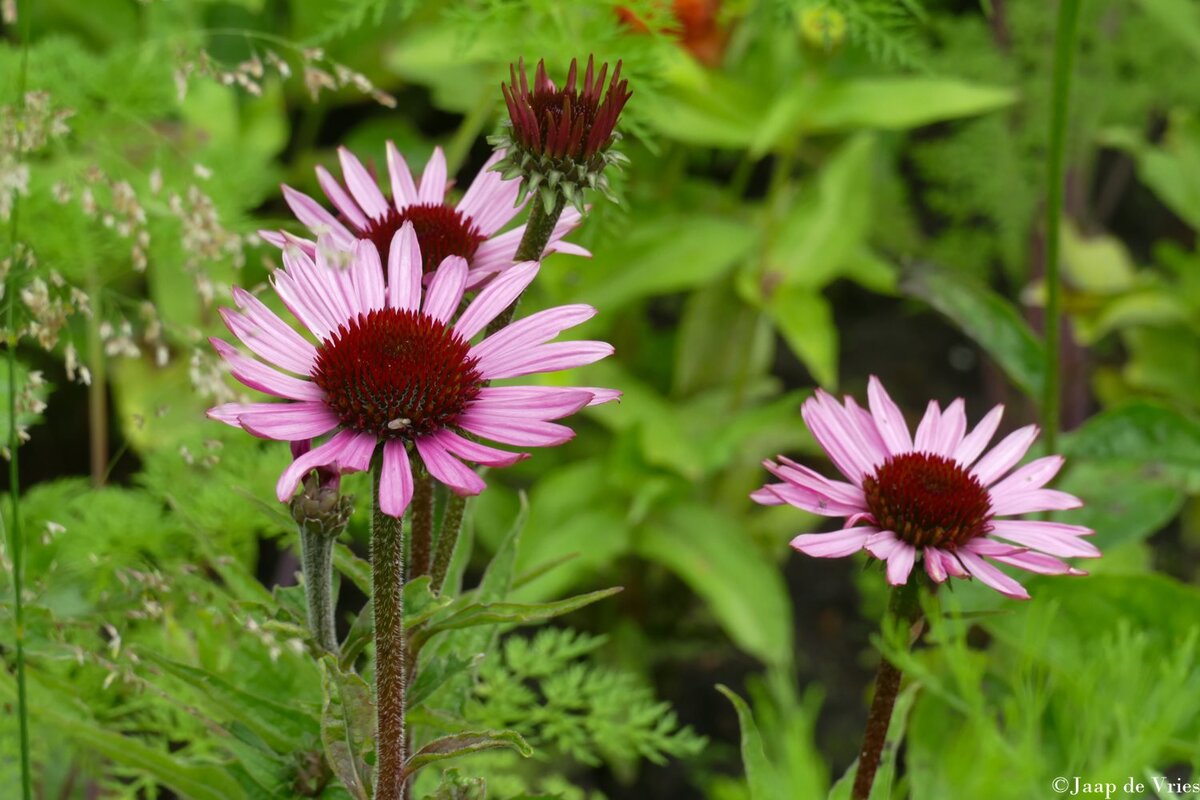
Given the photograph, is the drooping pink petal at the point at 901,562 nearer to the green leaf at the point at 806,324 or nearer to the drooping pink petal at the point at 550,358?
the drooping pink petal at the point at 550,358

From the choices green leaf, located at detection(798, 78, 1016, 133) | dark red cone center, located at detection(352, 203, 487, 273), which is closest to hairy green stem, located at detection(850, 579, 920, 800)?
dark red cone center, located at detection(352, 203, 487, 273)

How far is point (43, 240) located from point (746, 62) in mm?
1002

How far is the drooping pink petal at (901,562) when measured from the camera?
0.53 metres

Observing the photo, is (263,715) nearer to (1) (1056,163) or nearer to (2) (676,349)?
(1) (1056,163)

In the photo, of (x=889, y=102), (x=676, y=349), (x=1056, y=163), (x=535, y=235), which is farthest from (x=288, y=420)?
(x=676, y=349)

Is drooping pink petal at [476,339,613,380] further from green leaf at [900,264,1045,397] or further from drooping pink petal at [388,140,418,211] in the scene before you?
green leaf at [900,264,1045,397]

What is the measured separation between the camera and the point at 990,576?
0.55 meters

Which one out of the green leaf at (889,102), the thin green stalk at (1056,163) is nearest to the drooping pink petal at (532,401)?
the thin green stalk at (1056,163)

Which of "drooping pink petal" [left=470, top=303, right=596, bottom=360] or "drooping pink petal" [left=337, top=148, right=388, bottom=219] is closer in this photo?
"drooping pink petal" [left=470, top=303, right=596, bottom=360]

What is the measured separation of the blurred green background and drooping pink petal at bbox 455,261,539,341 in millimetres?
132

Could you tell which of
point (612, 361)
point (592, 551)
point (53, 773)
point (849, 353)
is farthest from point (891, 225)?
point (53, 773)

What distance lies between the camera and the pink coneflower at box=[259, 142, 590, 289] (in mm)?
601

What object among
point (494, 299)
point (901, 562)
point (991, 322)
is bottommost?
point (901, 562)

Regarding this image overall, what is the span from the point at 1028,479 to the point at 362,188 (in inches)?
14.5
